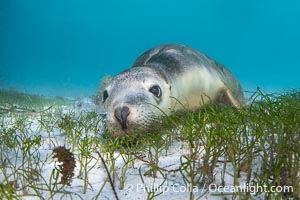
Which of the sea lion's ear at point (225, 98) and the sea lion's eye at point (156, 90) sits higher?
the sea lion's ear at point (225, 98)

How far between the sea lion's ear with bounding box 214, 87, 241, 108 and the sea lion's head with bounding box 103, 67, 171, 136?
1517mm

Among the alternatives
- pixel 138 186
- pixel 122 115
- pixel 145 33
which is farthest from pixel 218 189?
pixel 145 33

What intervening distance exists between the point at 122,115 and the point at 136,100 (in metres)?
0.34

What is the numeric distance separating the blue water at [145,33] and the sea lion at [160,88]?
127 m

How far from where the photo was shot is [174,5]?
479 ft

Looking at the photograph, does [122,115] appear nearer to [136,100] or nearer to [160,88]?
[136,100]

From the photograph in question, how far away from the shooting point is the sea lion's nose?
3.02m

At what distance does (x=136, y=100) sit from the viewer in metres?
3.31

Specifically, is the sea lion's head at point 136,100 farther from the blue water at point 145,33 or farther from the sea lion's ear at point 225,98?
the blue water at point 145,33

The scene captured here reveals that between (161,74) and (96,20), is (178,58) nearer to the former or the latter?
(161,74)

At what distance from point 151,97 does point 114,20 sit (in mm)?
156459

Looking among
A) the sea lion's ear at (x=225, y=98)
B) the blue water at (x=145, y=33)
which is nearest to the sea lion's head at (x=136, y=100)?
the sea lion's ear at (x=225, y=98)

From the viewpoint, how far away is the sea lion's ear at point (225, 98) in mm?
5293

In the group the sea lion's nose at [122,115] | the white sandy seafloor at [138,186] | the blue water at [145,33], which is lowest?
the white sandy seafloor at [138,186]
